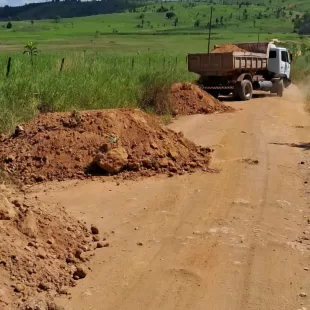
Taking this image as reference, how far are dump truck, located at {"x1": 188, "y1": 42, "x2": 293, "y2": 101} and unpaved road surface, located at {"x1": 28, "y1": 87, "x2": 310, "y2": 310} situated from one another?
406 inches

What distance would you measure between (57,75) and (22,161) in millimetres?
5563

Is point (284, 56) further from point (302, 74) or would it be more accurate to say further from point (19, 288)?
point (19, 288)

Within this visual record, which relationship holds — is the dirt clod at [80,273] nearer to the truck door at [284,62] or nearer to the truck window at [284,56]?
the truck door at [284,62]

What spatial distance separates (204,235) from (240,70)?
52.9ft

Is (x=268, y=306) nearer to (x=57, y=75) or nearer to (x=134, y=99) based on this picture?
(x=57, y=75)

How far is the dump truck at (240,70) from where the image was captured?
71.0 feet

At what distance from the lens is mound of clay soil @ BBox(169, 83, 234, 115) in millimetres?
18469

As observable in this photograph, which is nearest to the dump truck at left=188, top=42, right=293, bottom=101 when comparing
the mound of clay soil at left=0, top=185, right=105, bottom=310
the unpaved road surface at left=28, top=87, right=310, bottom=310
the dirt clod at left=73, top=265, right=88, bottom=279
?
the unpaved road surface at left=28, top=87, right=310, bottom=310

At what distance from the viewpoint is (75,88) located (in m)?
13.7

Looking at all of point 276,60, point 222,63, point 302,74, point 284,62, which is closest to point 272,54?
point 276,60

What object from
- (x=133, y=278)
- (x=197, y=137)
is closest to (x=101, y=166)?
(x=133, y=278)

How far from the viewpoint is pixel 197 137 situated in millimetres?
13906

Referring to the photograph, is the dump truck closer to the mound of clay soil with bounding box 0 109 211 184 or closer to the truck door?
the truck door

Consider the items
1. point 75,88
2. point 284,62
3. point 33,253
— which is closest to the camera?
point 33,253
